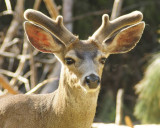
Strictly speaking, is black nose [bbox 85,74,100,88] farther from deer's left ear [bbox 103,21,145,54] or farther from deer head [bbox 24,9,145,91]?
deer's left ear [bbox 103,21,145,54]

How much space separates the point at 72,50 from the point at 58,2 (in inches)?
166

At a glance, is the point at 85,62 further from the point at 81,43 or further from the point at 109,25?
the point at 109,25

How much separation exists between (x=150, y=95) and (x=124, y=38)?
262 cm

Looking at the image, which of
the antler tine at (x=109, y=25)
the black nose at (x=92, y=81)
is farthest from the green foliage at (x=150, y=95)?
the black nose at (x=92, y=81)

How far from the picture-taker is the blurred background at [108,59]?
257 inches

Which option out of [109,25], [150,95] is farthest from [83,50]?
[150,95]

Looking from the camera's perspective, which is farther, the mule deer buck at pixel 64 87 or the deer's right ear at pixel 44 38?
the deer's right ear at pixel 44 38

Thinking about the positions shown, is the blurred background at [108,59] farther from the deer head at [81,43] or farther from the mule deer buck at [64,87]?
the mule deer buck at [64,87]

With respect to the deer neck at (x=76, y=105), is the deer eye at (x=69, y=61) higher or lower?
higher

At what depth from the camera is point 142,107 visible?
6.62 metres

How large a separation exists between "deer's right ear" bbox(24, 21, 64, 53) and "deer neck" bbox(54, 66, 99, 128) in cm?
33

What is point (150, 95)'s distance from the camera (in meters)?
6.43

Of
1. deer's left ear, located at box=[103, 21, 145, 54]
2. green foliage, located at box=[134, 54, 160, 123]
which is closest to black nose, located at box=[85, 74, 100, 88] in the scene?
deer's left ear, located at box=[103, 21, 145, 54]

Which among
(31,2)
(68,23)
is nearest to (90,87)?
(68,23)
